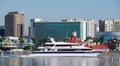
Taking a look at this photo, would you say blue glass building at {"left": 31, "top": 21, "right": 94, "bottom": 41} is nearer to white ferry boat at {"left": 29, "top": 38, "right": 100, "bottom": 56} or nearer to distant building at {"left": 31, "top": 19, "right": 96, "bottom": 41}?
distant building at {"left": 31, "top": 19, "right": 96, "bottom": 41}

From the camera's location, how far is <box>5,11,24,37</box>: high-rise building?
476 ft

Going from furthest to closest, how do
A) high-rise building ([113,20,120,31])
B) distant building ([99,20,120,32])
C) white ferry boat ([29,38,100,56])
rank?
distant building ([99,20,120,32]) < high-rise building ([113,20,120,31]) < white ferry boat ([29,38,100,56])

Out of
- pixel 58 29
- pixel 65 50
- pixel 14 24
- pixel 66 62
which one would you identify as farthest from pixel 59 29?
pixel 66 62

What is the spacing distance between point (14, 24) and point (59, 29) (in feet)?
91.1

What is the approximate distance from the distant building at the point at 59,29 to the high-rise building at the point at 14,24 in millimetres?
15599

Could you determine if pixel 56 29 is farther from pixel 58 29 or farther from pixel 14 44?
pixel 14 44

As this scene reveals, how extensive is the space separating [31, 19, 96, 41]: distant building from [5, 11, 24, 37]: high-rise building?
51.2ft

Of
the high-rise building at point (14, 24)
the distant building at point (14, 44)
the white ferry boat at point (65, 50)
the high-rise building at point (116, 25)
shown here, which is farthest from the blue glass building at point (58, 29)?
the white ferry boat at point (65, 50)

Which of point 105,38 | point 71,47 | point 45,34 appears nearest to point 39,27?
point 45,34

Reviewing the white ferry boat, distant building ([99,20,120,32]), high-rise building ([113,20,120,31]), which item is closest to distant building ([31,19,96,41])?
high-rise building ([113,20,120,31])

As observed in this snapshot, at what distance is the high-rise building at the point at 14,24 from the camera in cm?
14512

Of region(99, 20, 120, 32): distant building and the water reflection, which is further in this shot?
region(99, 20, 120, 32): distant building

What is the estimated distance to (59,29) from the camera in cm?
12362

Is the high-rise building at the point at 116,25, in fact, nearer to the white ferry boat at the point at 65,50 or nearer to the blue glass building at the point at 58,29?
the blue glass building at the point at 58,29
